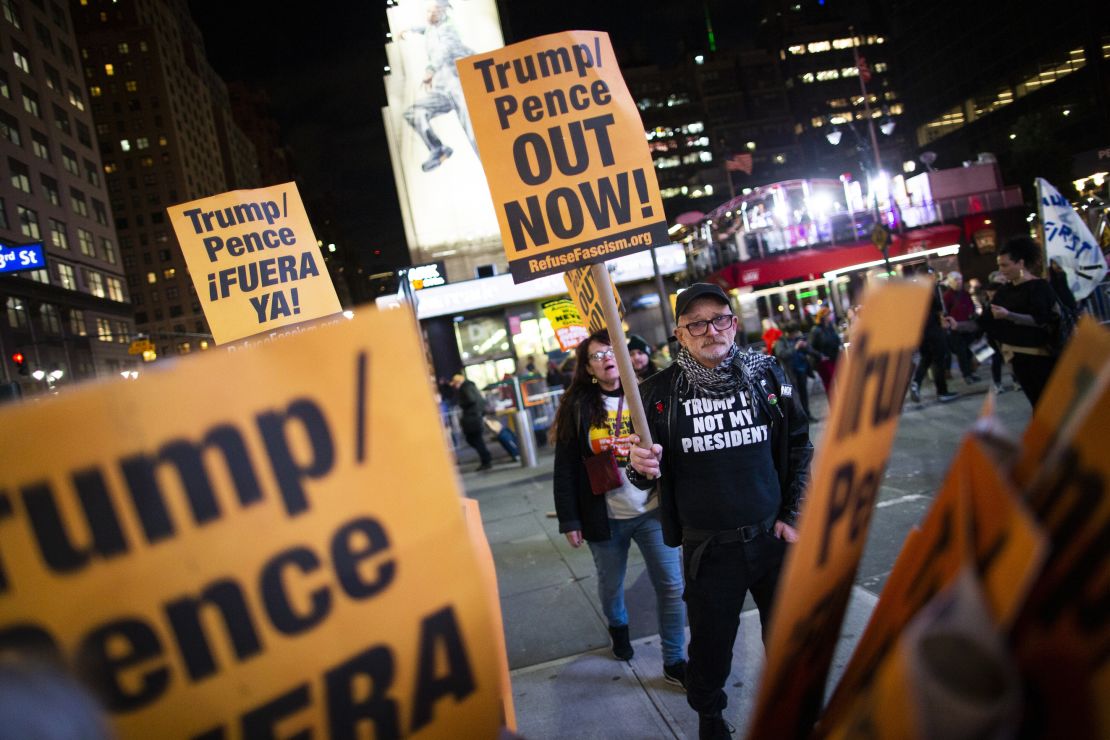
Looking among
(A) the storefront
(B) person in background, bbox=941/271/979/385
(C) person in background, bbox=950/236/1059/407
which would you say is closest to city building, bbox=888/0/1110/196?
(A) the storefront

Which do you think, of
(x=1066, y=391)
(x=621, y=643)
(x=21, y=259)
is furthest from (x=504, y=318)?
(x=1066, y=391)

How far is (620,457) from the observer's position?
173 inches

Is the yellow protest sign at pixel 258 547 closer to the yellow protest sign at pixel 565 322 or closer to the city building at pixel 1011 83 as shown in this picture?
the yellow protest sign at pixel 565 322

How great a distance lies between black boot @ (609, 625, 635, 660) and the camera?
437 cm

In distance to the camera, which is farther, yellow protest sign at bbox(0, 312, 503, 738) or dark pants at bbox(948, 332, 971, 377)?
dark pants at bbox(948, 332, 971, 377)

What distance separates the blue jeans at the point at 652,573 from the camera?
4.07 meters

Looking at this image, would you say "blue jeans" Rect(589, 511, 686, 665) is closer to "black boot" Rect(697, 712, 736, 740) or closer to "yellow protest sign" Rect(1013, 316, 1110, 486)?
"black boot" Rect(697, 712, 736, 740)

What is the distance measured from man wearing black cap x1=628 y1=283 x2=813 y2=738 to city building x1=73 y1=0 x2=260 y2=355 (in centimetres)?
10334

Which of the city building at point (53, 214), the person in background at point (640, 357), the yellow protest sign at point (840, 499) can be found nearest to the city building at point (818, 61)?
the city building at point (53, 214)

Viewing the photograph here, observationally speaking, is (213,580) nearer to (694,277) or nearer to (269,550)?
(269,550)

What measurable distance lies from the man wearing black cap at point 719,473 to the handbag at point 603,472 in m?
0.93

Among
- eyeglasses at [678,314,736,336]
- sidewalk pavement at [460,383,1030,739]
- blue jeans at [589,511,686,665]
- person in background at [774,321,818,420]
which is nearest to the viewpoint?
eyeglasses at [678,314,736,336]

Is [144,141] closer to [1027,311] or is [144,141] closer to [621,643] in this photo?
[621,643]

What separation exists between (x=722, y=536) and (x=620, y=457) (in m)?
1.41
